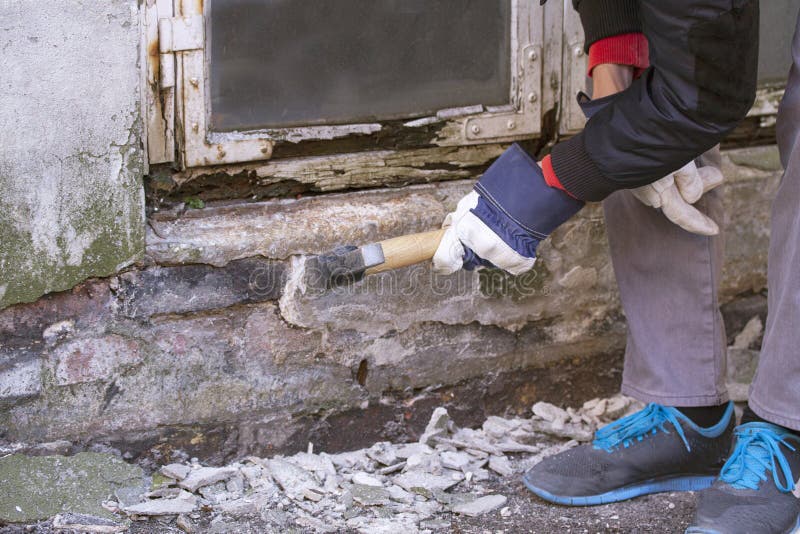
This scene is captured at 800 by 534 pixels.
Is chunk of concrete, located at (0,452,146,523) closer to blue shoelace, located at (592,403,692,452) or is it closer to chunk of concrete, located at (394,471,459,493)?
chunk of concrete, located at (394,471,459,493)

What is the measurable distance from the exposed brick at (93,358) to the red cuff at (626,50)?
1163 mm

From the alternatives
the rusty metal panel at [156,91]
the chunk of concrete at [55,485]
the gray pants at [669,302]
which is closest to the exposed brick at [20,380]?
the chunk of concrete at [55,485]

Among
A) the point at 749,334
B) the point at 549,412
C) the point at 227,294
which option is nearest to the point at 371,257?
the point at 227,294

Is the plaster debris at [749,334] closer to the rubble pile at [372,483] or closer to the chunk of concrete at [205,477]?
the rubble pile at [372,483]

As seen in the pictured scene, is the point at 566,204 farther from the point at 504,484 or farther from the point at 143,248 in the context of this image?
the point at 143,248

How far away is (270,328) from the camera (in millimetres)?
2219

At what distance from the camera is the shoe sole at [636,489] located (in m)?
2.10

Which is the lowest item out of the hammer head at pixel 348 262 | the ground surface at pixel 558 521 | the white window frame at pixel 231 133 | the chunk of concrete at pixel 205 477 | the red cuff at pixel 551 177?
the ground surface at pixel 558 521

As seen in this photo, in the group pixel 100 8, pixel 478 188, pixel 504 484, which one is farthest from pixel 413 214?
pixel 100 8

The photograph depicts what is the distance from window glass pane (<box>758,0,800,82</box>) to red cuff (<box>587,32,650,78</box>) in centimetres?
81

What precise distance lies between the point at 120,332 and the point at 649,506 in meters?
1.19

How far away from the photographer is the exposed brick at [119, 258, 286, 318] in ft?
6.86

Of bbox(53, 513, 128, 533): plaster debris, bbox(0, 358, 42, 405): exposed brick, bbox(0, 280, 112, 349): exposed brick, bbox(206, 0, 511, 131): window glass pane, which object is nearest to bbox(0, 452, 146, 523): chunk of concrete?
bbox(53, 513, 128, 533): plaster debris

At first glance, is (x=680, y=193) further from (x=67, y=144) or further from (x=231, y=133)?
(x=67, y=144)
